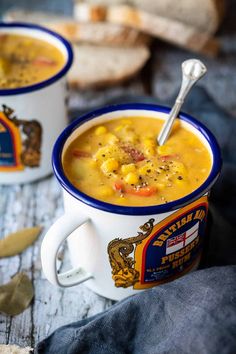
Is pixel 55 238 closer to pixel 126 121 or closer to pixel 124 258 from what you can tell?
pixel 124 258

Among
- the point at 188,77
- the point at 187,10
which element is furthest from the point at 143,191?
the point at 187,10

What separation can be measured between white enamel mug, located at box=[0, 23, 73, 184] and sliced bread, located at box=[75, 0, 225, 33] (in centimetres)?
92

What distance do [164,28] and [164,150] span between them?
1.09 metres

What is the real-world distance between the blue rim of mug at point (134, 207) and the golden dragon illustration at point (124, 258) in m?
0.05

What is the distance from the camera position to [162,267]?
1.42m

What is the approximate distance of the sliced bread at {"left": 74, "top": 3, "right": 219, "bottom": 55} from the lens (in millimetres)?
2461

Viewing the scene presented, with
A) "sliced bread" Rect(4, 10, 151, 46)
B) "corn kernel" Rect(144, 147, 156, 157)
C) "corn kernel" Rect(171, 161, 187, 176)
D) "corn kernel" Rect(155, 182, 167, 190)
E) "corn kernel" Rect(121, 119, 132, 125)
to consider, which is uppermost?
"corn kernel" Rect(171, 161, 187, 176)

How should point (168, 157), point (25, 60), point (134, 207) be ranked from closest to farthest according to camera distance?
point (134, 207), point (168, 157), point (25, 60)

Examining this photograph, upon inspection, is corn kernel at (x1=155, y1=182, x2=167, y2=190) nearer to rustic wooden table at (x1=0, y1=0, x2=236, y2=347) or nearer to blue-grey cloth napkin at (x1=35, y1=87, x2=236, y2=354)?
blue-grey cloth napkin at (x1=35, y1=87, x2=236, y2=354)

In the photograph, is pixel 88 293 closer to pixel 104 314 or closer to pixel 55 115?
pixel 104 314

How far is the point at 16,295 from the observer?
1.54 m

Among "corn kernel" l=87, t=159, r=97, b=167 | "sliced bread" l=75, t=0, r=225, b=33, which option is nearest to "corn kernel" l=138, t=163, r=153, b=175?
"corn kernel" l=87, t=159, r=97, b=167

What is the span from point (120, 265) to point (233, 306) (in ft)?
0.90

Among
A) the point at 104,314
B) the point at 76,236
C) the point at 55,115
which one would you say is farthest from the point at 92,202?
the point at 55,115
